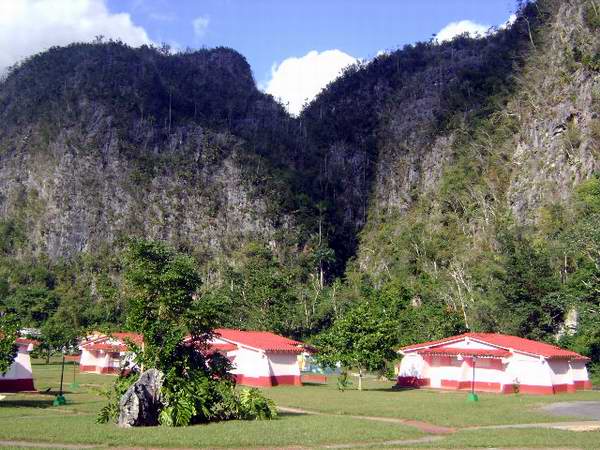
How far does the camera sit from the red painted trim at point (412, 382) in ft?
157

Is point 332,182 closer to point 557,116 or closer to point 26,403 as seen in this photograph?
point 557,116

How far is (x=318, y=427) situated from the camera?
23594 mm

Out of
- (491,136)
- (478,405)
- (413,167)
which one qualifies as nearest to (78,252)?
(413,167)

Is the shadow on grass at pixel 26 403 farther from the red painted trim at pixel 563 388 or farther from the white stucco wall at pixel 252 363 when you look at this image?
the red painted trim at pixel 563 388

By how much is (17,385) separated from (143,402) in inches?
642

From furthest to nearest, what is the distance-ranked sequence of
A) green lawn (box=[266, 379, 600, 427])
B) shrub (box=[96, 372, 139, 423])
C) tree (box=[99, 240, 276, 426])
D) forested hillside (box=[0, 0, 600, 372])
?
1. forested hillside (box=[0, 0, 600, 372])
2. green lawn (box=[266, 379, 600, 427])
3. tree (box=[99, 240, 276, 426])
4. shrub (box=[96, 372, 139, 423])

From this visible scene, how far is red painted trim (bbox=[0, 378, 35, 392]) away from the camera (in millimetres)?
36497

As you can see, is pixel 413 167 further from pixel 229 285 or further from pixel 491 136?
pixel 229 285

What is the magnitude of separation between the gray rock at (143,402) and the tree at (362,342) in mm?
22695

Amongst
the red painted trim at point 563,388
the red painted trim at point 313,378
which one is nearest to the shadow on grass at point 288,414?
the red painted trim at point 563,388

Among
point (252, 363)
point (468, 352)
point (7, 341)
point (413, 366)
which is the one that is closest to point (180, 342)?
point (7, 341)

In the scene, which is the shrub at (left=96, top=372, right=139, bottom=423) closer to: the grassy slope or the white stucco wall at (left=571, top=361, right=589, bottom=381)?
the grassy slope

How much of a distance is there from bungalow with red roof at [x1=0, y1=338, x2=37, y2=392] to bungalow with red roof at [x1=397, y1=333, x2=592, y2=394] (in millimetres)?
23817

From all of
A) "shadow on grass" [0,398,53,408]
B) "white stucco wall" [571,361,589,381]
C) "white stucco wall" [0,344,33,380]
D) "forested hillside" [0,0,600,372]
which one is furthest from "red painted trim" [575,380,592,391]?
"white stucco wall" [0,344,33,380]
